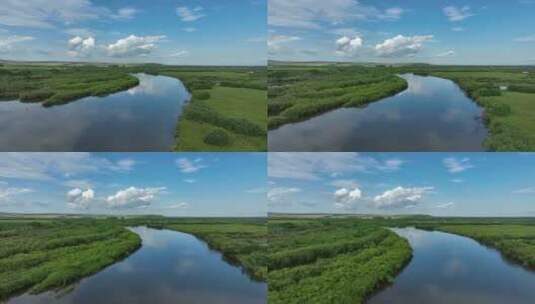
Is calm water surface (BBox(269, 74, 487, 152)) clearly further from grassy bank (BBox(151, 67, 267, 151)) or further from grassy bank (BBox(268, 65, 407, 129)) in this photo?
grassy bank (BBox(151, 67, 267, 151))

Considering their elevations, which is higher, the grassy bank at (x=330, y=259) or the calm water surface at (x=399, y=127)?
the calm water surface at (x=399, y=127)

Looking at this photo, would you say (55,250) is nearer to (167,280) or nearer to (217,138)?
(167,280)

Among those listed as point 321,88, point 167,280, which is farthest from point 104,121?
point 321,88

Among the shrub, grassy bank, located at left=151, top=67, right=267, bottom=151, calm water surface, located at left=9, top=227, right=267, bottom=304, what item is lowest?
calm water surface, located at left=9, top=227, right=267, bottom=304

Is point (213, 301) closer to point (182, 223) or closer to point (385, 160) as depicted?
point (182, 223)

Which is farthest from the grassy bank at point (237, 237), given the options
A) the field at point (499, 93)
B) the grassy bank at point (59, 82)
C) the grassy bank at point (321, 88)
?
the field at point (499, 93)

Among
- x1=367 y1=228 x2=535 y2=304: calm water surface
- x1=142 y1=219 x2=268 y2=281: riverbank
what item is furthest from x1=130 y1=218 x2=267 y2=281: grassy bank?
x1=367 y1=228 x2=535 y2=304: calm water surface

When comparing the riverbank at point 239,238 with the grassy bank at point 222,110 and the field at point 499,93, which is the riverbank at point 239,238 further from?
the field at point 499,93

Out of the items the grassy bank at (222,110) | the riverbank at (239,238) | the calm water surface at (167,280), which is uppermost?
the grassy bank at (222,110)

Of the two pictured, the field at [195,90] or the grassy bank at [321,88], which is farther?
the grassy bank at [321,88]
